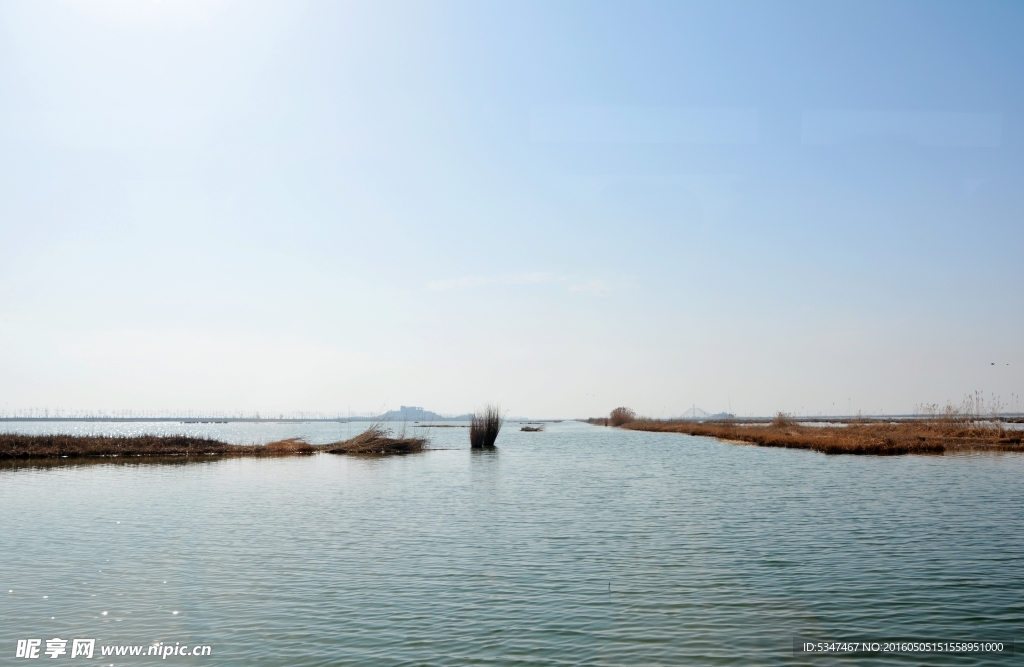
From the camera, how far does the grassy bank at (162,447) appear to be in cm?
4162

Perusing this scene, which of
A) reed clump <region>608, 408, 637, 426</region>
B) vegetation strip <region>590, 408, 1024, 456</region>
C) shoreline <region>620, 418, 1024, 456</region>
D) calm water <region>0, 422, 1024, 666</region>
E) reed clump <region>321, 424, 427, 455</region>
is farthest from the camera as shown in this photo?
reed clump <region>608, 408, 637, 426</region>

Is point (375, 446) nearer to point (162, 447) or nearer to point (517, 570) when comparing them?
point (162, 447)

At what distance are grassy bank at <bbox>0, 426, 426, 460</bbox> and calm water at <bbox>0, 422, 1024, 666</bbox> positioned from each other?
18.2 metres

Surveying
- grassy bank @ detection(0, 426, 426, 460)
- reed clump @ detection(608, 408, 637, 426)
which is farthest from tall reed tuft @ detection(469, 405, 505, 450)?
reed clump @ detection(608, 408, 637, 426)

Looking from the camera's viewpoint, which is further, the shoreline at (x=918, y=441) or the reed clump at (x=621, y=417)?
the reed clump at (x=621, y=417)

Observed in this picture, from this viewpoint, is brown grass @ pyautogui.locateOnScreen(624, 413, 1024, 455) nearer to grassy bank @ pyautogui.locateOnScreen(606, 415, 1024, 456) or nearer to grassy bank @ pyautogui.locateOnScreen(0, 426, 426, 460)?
grassy bank @ pyautogui.locateOnScreen(606, 415, 1024, 456)

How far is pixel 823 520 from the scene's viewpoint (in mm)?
18156

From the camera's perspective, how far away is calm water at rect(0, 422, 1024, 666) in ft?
31.0

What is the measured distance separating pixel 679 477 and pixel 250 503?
1775 cm

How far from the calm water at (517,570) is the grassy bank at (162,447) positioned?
18.2 metres

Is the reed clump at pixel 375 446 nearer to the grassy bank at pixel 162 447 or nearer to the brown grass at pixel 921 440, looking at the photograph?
the grassy bank at pixel 162 447

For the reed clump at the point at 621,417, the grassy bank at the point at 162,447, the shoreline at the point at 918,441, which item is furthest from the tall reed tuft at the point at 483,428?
the reed clump at the point at 621,417

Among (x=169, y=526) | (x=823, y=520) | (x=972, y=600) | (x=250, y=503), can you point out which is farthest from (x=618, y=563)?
(x=250, y=503)

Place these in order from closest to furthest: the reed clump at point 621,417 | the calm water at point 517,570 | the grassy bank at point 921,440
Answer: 1. the calm water at point 517,570
2. the grassy bank at point 921,440
3. the reed clump at point 621,417
